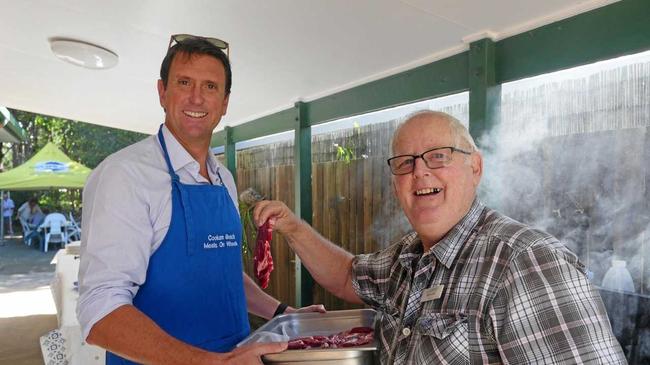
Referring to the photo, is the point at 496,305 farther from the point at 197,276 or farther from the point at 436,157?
the point at 197,276

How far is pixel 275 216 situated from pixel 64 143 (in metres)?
24.9

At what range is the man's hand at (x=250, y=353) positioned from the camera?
4.85 ft

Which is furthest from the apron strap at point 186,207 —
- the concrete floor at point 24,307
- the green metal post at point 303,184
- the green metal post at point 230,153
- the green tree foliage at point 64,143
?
the green tree foliage at point 64,143

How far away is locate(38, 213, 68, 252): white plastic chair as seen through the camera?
15625 millimetres

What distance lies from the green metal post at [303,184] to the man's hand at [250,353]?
3.23 m

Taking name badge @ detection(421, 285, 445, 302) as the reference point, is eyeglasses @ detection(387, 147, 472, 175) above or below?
above

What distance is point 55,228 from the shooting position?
15.7m

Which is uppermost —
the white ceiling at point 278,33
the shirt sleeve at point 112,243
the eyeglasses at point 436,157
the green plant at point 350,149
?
the white ceiling at point 278,33

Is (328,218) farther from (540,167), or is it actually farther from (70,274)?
(70,274)

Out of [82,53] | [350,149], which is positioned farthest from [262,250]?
[82,53]

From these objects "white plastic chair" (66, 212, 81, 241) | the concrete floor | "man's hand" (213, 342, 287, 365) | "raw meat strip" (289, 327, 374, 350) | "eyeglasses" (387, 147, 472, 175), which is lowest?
the concrete floor

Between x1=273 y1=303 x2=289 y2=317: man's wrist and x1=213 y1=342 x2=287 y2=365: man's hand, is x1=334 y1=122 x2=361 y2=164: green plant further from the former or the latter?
x1=213 y1=342 x2=287 y2=365: man's hand

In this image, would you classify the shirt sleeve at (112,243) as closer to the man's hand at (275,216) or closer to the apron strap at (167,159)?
the apron strap at (167,159)

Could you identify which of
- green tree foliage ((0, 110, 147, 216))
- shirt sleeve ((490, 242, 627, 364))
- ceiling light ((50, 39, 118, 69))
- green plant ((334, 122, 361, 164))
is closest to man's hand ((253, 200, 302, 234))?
shirt sleeve ((490, 242, 627, 364))
